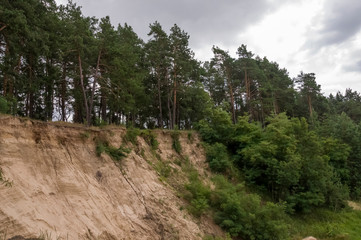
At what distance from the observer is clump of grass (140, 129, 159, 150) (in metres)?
15.5

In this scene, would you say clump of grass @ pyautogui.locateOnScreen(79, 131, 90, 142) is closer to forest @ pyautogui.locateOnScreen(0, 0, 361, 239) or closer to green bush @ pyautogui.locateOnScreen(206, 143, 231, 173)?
forest @ pyautogui.locateOnScreen(0, 0, 361, 239)

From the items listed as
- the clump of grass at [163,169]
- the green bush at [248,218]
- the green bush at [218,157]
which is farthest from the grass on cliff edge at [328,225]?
the clump of grass at [163,169]

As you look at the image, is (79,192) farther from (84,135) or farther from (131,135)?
(131,135)

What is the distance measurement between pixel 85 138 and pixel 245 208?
9.18m

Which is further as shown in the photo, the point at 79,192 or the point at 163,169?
the point at 163,169

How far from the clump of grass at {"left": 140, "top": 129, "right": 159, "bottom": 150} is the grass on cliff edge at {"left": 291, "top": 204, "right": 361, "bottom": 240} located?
10.4m

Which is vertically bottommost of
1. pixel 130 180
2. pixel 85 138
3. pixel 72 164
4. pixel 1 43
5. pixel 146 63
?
pixel 130 180

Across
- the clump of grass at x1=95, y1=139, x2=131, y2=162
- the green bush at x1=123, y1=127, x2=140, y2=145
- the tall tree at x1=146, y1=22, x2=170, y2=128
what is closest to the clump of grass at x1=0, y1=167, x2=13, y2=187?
the clump of grass at x1=95, y1=139, x2=131, y2=162

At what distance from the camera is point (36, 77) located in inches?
638

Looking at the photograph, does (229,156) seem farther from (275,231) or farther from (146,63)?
(146,63)

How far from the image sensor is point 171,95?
25.8m

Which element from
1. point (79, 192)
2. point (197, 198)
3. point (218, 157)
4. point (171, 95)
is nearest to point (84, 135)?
point (79, 192)

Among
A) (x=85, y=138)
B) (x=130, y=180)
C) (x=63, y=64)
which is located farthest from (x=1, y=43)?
(x=130, y=180)

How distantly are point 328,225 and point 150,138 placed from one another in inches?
540
